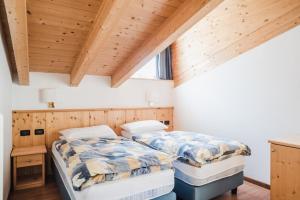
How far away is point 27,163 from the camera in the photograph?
105 inches

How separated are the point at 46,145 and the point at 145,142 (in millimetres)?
1564

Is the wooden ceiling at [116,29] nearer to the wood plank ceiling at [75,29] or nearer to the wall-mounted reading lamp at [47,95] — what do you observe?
the wood plank ceiling at [75,29]

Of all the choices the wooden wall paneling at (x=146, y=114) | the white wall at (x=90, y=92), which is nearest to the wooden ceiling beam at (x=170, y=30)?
the white wall at (x=90, y=92)

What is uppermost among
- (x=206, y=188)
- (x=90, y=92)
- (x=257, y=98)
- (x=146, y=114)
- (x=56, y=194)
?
(x=90, y=92)

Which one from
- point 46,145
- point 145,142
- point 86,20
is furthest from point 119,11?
point 46,145

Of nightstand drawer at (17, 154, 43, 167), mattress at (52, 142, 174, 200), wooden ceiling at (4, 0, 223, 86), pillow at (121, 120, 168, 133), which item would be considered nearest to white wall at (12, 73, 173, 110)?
wooden ceiling at (4, 0, 223, 86)

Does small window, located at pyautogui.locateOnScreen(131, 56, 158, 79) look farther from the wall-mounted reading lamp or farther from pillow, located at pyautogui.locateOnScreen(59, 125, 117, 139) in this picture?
the wall-mounted reading lamp

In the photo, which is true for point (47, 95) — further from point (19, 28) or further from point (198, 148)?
Answer: point (198, 148)

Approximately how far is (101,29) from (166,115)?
8.61 feet

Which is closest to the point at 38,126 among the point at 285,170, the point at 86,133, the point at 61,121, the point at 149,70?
the point at 61,121

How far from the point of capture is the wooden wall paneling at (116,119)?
3.64 metres

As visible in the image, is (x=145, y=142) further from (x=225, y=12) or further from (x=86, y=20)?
(x=225, y=12)

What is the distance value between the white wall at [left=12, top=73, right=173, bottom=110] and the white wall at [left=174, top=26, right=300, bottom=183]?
96cm

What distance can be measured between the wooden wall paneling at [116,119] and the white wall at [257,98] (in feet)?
4.71
